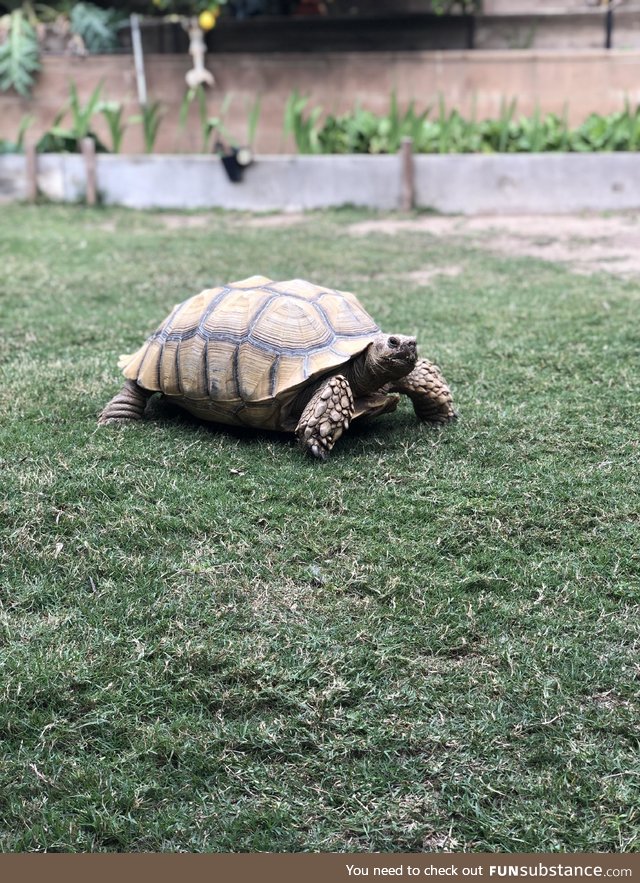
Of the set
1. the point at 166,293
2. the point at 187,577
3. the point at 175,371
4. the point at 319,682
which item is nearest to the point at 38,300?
the point at 166,293

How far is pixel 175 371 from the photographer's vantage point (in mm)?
3721

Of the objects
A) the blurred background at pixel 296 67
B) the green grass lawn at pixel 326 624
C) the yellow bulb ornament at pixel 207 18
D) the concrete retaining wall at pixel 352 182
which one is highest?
the yellow bulb ornament at pixel 207 18

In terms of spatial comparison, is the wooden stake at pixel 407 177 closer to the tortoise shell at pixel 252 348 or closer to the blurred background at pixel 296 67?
the blurred background at pixel 296 67

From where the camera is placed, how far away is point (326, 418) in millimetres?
3428

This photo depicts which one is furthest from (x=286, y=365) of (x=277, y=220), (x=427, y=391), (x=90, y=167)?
(x=90, y=167)

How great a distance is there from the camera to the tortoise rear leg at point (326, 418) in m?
3.43

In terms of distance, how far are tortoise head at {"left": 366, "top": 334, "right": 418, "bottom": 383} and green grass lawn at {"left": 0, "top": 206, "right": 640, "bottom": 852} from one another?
0.31 metres

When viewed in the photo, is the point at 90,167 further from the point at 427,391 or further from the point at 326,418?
the point at 326,418

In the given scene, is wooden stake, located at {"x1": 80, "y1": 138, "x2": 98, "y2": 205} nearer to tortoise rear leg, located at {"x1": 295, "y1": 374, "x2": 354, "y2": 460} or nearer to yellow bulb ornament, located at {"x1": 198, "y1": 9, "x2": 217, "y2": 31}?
yellow bulb ornament, located at {"x1": 198, "y1": 9, "x2": 217, "y2": 31}

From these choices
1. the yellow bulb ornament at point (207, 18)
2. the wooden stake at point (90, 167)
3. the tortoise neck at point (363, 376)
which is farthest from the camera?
the yellow bulb ornament at point (207, 18)

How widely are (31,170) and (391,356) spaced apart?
8.32 m

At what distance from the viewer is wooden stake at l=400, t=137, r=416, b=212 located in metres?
9.41

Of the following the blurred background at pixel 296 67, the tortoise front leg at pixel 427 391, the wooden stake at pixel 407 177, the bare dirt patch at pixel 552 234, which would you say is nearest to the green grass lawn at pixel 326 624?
the tortoise front leg at pixel 427 391

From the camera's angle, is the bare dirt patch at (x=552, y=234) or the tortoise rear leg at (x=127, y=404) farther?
the bare dirt patch at (x=552, y=234)
